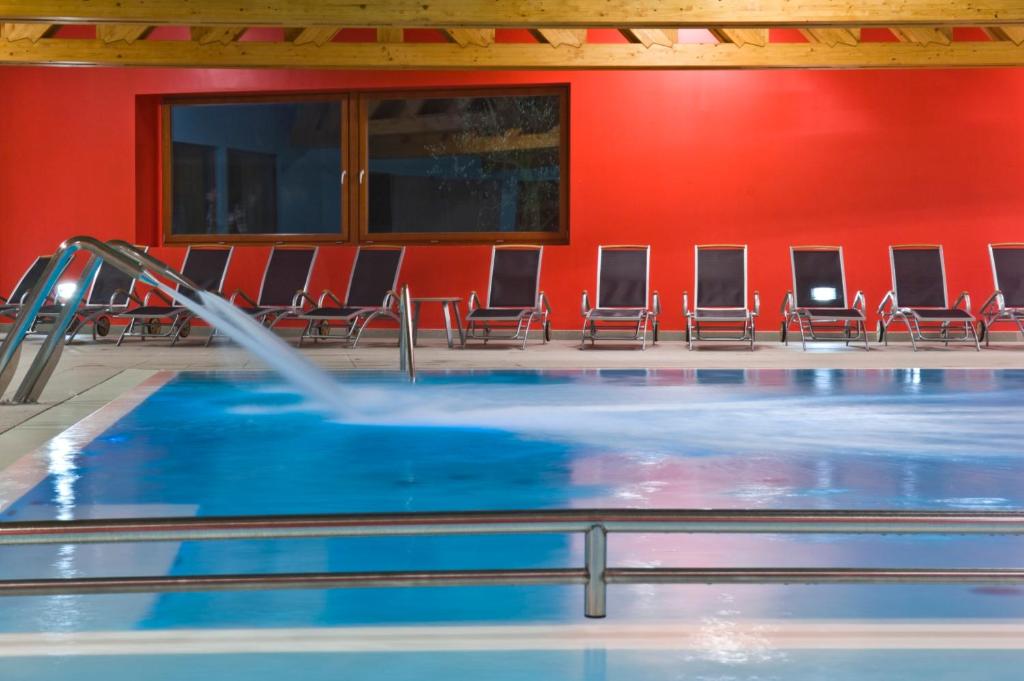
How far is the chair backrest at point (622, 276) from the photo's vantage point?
1120 centimetres

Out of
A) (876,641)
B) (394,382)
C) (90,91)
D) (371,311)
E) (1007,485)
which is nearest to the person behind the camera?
(876,641)

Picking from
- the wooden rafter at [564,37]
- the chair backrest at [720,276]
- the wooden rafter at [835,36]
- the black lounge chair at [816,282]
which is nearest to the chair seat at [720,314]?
the chair backrest at [720,276]

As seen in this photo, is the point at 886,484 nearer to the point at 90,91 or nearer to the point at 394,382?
the point at 394,382

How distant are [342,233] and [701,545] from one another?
9.48m

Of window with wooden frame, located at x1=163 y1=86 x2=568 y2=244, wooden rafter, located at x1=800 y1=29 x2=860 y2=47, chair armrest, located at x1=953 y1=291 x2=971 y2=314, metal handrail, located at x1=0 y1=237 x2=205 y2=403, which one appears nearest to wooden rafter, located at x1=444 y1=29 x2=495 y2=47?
window with wooden frame, located at x1=163 y1=86 x2=568 y2=244

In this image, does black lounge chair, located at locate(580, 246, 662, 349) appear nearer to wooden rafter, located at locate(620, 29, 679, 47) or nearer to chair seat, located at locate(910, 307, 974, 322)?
wooden rafter, located at locate(620, 29, 679, 47)

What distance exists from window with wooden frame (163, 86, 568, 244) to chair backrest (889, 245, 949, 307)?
316 centimetres

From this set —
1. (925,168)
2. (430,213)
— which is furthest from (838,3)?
(430,213)

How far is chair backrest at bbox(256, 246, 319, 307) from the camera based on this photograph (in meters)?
11.5

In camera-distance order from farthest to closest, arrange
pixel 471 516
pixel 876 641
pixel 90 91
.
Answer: pixel 90 91 → pixel 876 641 → pixel 471 516

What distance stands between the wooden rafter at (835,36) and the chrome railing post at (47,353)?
6.80 m

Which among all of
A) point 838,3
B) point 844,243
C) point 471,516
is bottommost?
point 471,516

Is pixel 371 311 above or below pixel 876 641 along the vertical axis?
above

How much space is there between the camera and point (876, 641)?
2.55 metres
